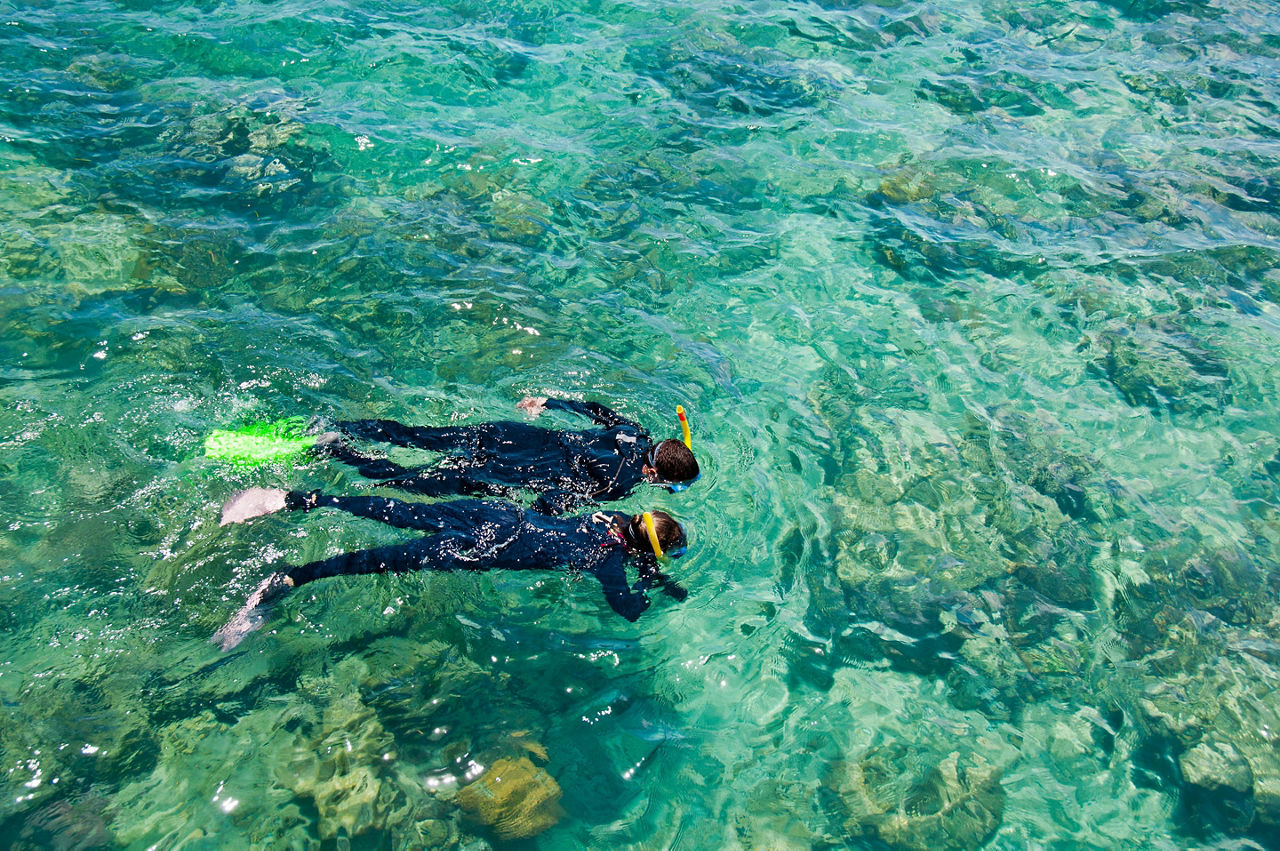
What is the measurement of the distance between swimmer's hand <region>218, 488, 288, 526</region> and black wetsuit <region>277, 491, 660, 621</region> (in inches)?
3.3

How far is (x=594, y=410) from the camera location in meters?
6.39

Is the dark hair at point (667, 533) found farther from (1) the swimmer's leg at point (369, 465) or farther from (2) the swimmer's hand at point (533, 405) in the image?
(1) the swimmer's leg at point (369, 465)

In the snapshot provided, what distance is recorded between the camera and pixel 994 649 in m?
5.61

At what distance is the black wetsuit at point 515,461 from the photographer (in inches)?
232

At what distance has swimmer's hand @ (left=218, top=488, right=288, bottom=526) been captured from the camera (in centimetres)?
530

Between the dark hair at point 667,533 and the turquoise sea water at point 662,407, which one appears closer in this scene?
the turquoise sea water at point 662,407

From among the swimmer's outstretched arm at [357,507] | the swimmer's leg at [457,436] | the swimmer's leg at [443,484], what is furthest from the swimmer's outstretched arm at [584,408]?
the swimmer's outstretched arm at [357,507]

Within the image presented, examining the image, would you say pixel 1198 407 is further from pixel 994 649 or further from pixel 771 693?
pixel 771 693

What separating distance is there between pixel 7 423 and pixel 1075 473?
28.7ft

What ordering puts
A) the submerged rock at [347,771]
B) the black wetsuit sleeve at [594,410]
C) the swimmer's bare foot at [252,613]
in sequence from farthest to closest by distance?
the black wetsuit sleeve at [594,410], the swimmer's bare foot at [252,613], the submerged rock at [347,771]

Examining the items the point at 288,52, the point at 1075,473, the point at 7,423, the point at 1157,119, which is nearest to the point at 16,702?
the point at 7,423

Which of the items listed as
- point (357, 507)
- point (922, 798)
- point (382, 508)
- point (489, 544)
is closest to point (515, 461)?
point (489, 544)

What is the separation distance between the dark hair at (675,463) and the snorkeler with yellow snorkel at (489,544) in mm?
577

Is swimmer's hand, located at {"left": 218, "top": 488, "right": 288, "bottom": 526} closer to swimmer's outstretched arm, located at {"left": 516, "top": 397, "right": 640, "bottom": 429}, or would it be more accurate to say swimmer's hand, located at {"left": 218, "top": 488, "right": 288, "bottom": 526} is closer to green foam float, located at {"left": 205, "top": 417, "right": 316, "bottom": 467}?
green foam float, located at {"left": 205, "top": 417, "right": 316, "bottom": 467}
